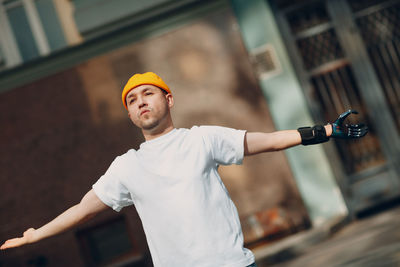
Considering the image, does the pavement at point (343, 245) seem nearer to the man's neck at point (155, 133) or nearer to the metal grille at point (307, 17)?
the metal grille at point (307, 17)

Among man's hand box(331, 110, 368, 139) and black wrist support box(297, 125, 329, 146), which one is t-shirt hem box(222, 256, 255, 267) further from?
man's hand box(331, 110, 368, 139)

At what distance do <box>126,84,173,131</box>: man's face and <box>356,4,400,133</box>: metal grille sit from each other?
18.8ft

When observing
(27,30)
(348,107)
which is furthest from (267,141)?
(27,30)

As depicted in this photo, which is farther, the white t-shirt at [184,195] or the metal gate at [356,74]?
the metal gate at [356,74]

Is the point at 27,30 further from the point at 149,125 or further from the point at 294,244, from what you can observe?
the point at 149,125

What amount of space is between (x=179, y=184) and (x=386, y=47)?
20.0 ft

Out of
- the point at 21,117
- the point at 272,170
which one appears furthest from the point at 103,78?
the point at 272,170

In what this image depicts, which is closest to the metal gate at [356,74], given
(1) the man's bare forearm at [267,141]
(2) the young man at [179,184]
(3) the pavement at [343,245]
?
(3) the pavement at [343,245]

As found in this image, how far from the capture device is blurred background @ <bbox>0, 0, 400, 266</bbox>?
668 centimetres

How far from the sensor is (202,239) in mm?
2021

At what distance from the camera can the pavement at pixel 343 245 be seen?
16.6 feet

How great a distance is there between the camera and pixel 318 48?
23.5ft

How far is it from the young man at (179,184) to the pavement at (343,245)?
3145mm

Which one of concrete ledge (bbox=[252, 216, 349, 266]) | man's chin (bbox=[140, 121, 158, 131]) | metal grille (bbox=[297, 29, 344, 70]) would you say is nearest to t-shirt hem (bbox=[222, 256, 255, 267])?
man's chin (bbox=[140, 121, 158, 131])
